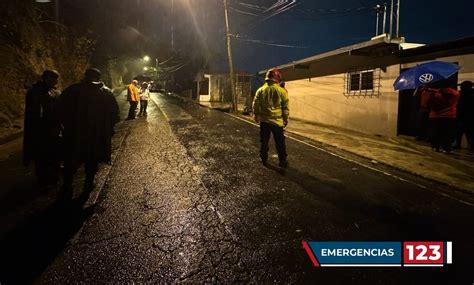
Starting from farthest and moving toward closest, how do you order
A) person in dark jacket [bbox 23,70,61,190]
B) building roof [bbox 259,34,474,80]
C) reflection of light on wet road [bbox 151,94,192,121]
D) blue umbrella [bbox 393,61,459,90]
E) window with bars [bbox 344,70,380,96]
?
1. reflection of light on wet road [bbox 151,94,192,121]
2. window with bars [bbox 344,70,380,96]
3. building roof [bbox 259,34,474,80]
4. blue umbrella [bbox 393,61,459,90]
5. person in dark jacket [bbox 23,70,61,190]

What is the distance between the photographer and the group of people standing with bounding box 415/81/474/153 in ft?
26.0

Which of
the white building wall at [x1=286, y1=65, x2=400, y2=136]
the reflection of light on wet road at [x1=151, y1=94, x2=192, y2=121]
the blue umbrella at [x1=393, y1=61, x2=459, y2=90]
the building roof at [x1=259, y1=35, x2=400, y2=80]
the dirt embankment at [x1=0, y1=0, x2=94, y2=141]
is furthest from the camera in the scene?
the reflection of light on wet road at [x1=151, y1=94, x2=192, y2=121]

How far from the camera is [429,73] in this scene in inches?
316

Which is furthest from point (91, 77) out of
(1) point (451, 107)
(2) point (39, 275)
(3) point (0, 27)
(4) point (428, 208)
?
(3) point (0, 27)

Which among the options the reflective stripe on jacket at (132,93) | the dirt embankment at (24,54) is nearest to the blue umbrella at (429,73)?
the reflective stripe on jacket at (132,93)

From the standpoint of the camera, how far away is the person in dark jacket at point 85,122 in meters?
4.27

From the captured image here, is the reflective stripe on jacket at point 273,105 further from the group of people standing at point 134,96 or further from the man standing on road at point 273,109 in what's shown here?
the group of people standing at point 134,96

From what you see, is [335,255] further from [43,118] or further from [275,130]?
[43,118]

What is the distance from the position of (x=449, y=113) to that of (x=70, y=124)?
931 centimetres

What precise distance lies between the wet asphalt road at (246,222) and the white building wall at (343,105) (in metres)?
5.99

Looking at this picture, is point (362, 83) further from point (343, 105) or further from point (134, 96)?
point (134, 96)

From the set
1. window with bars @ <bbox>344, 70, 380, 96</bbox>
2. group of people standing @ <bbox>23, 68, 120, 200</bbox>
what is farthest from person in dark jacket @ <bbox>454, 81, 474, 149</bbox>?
group of people standing @ <bbox>23, 68, 120, 200</bbox>

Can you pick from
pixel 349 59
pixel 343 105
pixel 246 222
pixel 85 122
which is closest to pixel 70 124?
pixel 85 122

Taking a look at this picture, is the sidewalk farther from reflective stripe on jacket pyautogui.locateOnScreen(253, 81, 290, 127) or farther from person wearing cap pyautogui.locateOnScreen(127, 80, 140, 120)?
person wearing cap pyautogui.locateOnScreen(127, 80, 140, 120)
